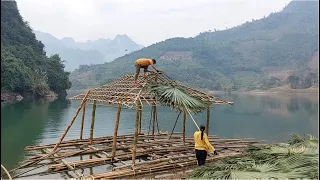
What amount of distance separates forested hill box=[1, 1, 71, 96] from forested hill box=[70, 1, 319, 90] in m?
26.1

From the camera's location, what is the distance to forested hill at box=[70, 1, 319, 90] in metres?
71.1

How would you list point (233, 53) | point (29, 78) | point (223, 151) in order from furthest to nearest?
point (233, 53), point (29, 78), point (223, 151)

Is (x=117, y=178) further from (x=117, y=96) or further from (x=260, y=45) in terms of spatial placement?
(x=260, y=45)

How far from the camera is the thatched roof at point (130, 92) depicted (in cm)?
804

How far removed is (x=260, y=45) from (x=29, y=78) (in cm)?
9260

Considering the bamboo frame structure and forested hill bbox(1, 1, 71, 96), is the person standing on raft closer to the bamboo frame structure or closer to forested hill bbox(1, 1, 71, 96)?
the bamboo frame structure

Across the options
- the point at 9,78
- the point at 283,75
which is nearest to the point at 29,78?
the point at 9,78

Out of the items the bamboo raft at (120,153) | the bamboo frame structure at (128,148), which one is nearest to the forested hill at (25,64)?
the bamboo frame structure at (128,148)

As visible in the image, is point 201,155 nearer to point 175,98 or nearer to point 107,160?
point 175,98

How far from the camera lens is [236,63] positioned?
9762 centimetres

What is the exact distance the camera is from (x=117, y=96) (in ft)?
28.3

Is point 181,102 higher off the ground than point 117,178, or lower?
higher

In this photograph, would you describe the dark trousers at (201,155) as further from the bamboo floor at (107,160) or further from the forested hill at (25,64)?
the forested hill at (25,64)

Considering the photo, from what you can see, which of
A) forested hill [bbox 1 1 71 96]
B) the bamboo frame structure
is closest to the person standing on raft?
the bamboo frame structure
